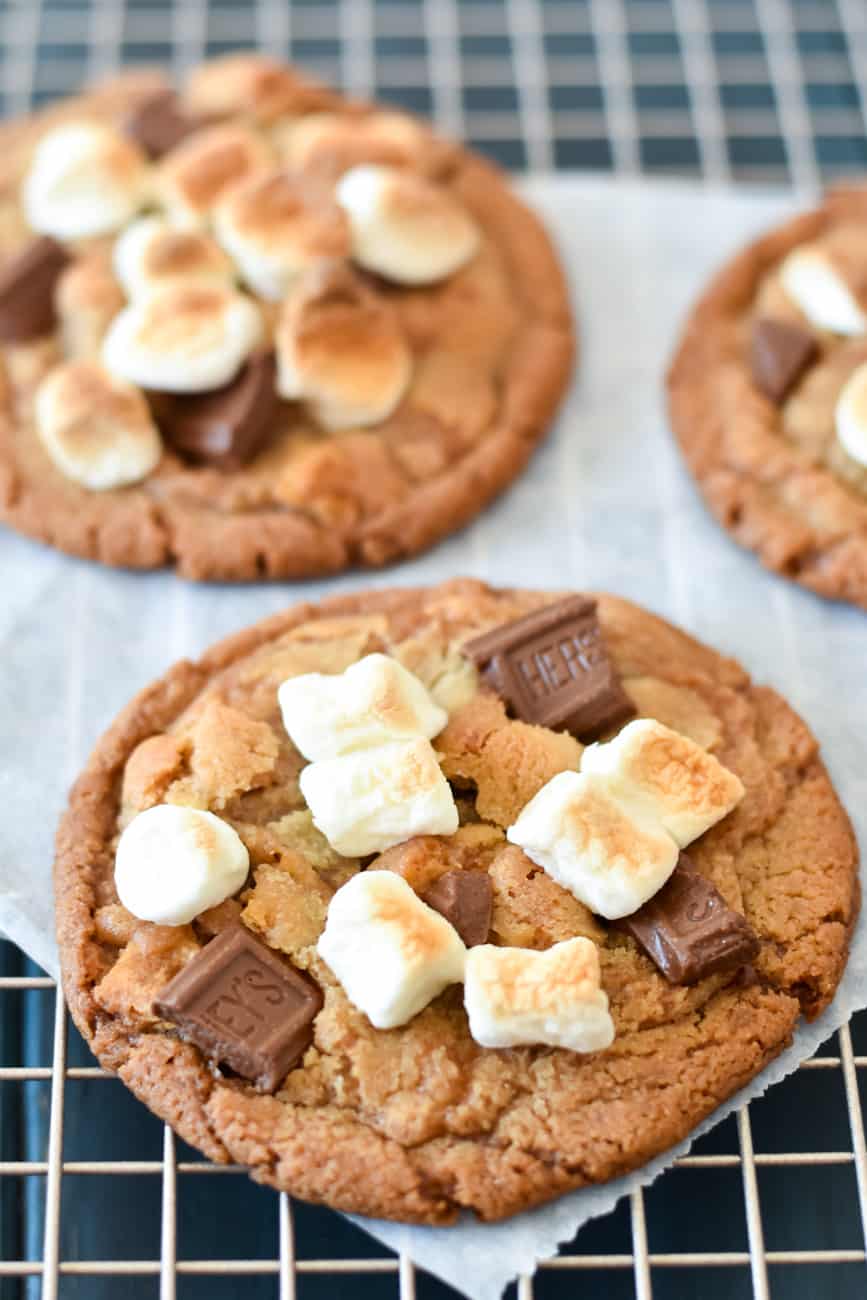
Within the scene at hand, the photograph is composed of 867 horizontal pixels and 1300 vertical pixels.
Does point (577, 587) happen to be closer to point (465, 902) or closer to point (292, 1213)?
point (465, 902)

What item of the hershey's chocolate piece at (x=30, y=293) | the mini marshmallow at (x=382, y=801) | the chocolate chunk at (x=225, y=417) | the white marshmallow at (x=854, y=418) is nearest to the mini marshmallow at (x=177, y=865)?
the mini marshmallow at (x=382, y=801)

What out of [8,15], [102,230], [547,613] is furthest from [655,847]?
[8,15]

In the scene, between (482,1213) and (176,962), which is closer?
(482,1213)

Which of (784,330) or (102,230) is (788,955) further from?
(102,230)

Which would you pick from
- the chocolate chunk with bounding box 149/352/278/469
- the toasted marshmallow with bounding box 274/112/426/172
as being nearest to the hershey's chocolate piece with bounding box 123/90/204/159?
the toasted marshmallow with bounding box 274/112/426/172

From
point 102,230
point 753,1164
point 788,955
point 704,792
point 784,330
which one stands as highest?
point 102,230

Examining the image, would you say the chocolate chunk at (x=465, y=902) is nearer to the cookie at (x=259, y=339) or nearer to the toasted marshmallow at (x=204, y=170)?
the cookie at (x=259, y=339)

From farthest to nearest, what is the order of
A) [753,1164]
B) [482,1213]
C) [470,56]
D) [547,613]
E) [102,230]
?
[470,56] → [102,230] → [547,613] → [753,1164] → [482,1213]

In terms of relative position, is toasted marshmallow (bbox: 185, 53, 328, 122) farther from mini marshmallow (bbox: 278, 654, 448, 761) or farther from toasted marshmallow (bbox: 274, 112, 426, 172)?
mini marshmallow (bbox: 278, 654, 448, 761)
